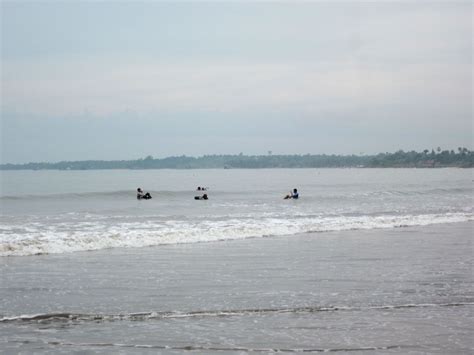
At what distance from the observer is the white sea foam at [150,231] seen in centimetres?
2088

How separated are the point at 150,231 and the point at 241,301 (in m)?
14.2

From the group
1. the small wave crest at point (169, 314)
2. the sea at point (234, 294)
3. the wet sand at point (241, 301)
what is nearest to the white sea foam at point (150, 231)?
the sea at point (234, 294)

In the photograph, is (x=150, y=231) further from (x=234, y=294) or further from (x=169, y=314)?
(x=169, y=314)

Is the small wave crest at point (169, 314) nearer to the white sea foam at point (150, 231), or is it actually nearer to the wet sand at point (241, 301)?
the wet sand at point (241, 301)

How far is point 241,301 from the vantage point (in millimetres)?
12211

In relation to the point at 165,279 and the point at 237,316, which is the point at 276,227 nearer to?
the point at 165,279

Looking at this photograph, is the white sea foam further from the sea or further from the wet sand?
the wet sand

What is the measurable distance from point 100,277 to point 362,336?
24.3ft

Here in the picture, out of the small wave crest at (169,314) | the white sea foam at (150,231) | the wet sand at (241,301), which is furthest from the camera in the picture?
the white sea foam at (150,231)

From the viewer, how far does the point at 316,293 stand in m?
12.9

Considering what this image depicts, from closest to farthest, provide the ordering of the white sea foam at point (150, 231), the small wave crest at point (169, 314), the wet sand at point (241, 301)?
the wet sand at point (241, 301) < the small wave crest at point (169, 314) < the white sea foam at point (150, 231)

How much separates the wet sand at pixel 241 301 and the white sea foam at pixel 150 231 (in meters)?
1.41

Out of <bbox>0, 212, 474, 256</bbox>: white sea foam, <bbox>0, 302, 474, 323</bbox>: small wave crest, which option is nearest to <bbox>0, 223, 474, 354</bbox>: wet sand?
<bbox>0, 302, 474, 323</bbox>: small wave crest

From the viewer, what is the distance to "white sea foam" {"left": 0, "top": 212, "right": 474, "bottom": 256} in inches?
822
